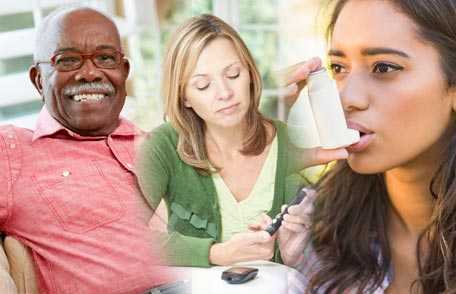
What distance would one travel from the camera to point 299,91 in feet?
3.48

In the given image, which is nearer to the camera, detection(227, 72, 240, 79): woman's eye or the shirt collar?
detection(227, 72, 240, 79): woman's eye

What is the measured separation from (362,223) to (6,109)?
1.97ft

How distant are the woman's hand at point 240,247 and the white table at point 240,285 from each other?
0.03ft

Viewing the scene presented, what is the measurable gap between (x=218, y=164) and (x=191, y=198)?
58mm

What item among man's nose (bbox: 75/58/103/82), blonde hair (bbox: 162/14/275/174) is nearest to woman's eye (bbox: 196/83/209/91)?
blonde hair (bbox: 162/14/275/174)

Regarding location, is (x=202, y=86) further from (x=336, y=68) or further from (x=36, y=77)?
(x=36, y=77)

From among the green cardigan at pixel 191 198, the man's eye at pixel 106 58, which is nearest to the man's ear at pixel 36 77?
the man's eye at pixel 106 58

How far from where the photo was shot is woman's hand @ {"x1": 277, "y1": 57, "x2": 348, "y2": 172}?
1.05m

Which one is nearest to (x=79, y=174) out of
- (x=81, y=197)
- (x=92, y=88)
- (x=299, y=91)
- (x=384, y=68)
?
(x=81, y=197)

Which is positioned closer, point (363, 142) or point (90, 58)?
point (363, 142)

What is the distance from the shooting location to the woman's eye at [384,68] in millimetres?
1007

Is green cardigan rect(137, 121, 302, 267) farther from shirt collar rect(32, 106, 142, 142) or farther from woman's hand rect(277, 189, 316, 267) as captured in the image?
shirt collar rect(32, 106, 142, 142)

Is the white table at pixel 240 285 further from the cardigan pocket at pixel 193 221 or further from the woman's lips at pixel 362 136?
the woman's lips at pixel 362 136

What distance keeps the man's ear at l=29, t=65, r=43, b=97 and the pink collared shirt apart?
38 millimetres
